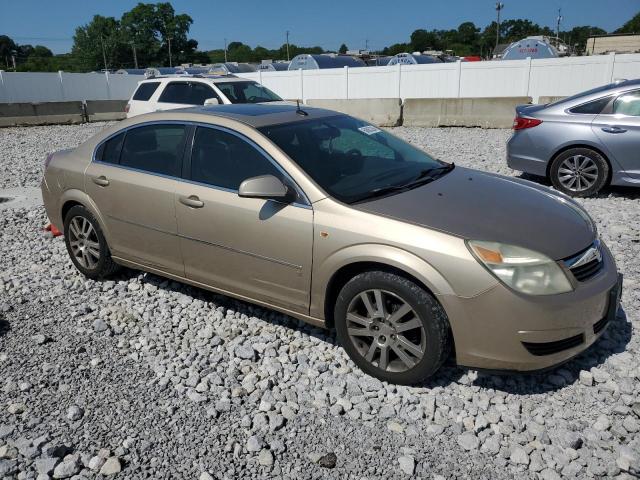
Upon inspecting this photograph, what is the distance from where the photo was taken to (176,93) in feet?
40.0

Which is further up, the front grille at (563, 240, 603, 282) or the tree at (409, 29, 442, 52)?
the tree at (409, 29, 442, 52)

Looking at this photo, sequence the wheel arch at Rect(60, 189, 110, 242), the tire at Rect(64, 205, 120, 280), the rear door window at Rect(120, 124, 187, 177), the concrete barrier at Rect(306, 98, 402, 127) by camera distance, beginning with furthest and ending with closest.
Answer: the concrete barrier at Rect(306, 98, 402, 127)
the tire at Rect(64, 205, 120, 280)
the wheel arch at Rect(60, 189, 110, 242)
the rear door window at Rect(120, 124, 187, 177)

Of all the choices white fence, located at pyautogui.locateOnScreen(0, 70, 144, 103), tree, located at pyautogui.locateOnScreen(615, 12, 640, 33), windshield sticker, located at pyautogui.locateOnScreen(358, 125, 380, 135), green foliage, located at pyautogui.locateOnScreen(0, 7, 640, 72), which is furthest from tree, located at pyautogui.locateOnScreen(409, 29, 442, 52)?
windshield sticker, located at pyautogui.locateOnScreen(358, 125, 380, 135)

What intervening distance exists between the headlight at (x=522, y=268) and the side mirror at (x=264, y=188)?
120 centimetres

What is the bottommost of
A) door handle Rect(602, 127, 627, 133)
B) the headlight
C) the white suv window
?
the headlight

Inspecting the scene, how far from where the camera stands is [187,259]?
13.7 ft

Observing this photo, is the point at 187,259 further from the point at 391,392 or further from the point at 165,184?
the point at 391,392

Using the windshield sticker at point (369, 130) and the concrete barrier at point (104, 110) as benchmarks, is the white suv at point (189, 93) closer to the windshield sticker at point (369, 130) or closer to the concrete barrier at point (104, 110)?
the windshield sticker at point (369, 130)

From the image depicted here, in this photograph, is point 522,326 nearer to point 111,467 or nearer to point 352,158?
point 352,158

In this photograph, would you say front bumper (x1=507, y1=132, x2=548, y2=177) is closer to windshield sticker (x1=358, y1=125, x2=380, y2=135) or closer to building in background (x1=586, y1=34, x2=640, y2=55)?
windshield sticker (x1=358, y1=125, x2=380, y2=135)

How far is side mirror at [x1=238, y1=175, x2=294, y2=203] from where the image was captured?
3.46 m

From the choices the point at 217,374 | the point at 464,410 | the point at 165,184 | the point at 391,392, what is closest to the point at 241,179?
the point at 165,184

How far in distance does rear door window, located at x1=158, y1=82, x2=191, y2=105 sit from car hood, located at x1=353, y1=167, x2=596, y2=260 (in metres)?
9.39

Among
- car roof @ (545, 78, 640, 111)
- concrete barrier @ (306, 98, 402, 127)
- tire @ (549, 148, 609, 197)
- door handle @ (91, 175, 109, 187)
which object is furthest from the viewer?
concrete barrier @ (306, 98, 402, 127)
